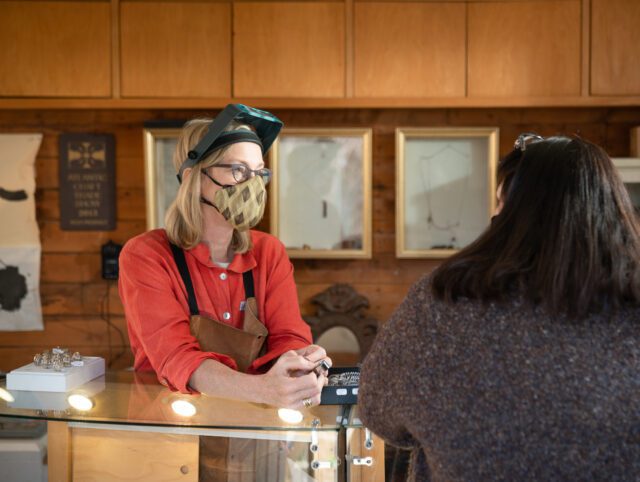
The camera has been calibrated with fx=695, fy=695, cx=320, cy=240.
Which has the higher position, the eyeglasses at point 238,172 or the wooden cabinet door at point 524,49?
the wooden cabinet door at point 524,49

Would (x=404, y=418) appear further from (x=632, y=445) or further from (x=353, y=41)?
(x=353, y=41)

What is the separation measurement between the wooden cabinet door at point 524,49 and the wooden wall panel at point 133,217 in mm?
222

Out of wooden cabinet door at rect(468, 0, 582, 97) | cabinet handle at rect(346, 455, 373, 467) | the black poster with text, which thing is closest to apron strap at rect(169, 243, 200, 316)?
cabinet handle at rect(346, 455, 373, 467)

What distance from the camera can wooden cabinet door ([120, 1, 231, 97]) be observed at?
3.46m

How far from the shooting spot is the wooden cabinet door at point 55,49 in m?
3.49

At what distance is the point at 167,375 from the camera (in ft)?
5.53

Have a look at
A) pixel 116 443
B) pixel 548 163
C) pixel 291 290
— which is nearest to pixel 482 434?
pixel 548 163

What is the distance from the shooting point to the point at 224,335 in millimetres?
1816

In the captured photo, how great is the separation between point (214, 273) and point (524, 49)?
2237mm

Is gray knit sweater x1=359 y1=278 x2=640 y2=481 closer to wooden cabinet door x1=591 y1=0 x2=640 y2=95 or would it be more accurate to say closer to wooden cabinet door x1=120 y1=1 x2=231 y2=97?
wooden cabinet door x1=120 y1=1 x2=231 y2=97

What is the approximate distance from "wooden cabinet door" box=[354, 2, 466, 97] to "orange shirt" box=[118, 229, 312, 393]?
162 centimetres

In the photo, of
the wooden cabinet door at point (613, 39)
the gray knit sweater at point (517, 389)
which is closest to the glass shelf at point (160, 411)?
the gray knit sweater at point (517, 389)

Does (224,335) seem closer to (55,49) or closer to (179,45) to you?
(179,45)

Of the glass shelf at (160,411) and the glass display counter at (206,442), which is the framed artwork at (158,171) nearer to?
the glass shelf at (160,411)
